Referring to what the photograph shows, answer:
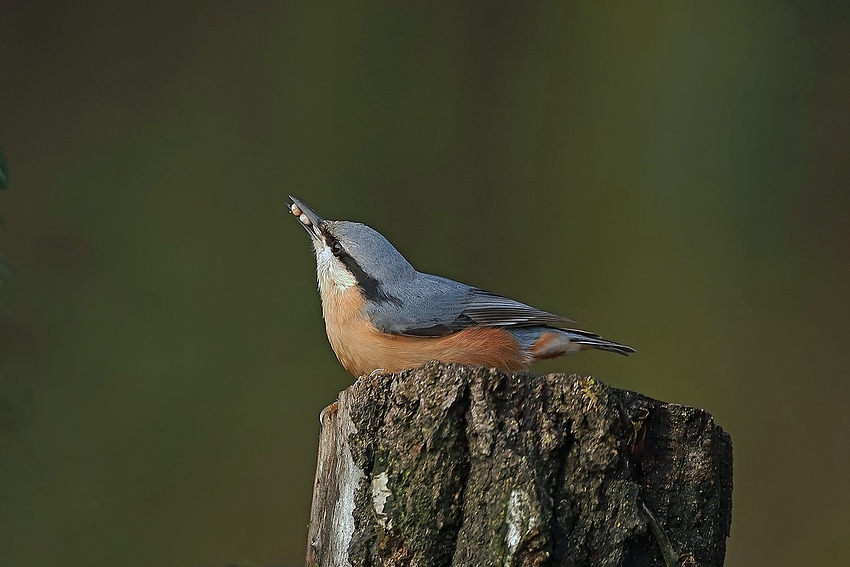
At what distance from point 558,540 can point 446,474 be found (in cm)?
26

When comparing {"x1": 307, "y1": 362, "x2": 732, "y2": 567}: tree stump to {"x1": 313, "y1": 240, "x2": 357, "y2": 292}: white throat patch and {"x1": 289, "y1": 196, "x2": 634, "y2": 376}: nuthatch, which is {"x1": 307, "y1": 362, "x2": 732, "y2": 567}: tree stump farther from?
{"x1": 313, "y1": 240, "x2": 357, "y2": 292}: white throat patch

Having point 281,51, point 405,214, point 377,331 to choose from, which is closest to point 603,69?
point 405,214

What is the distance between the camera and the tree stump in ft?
→ 5.95

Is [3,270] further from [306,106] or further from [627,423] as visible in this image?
[306,106]

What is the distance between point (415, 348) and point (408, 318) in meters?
0.12

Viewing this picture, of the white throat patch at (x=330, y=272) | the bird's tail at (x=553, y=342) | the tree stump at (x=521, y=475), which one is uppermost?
the white throat patch at (x=330, y=272)

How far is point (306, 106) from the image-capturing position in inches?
224

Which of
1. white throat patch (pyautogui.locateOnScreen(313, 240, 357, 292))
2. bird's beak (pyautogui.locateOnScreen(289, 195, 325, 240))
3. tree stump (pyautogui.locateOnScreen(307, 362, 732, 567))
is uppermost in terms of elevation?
bird's beak (pyautogui.locateOnScreen(289, 195, 325, 240))

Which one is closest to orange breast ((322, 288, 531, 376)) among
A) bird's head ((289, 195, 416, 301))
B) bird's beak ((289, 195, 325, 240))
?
bird's head ((289, 195, 416, 301))

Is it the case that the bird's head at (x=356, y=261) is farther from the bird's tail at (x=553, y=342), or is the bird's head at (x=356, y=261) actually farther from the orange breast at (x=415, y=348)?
the bird's tail at (x=553, y=342)

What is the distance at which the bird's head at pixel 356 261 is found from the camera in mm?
3289

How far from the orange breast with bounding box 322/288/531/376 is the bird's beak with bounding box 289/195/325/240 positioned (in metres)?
0.55

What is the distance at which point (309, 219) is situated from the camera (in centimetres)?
362

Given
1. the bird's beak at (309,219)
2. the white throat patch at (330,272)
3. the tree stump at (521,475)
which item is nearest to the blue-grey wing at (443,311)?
the white throat patch at (330,272)
